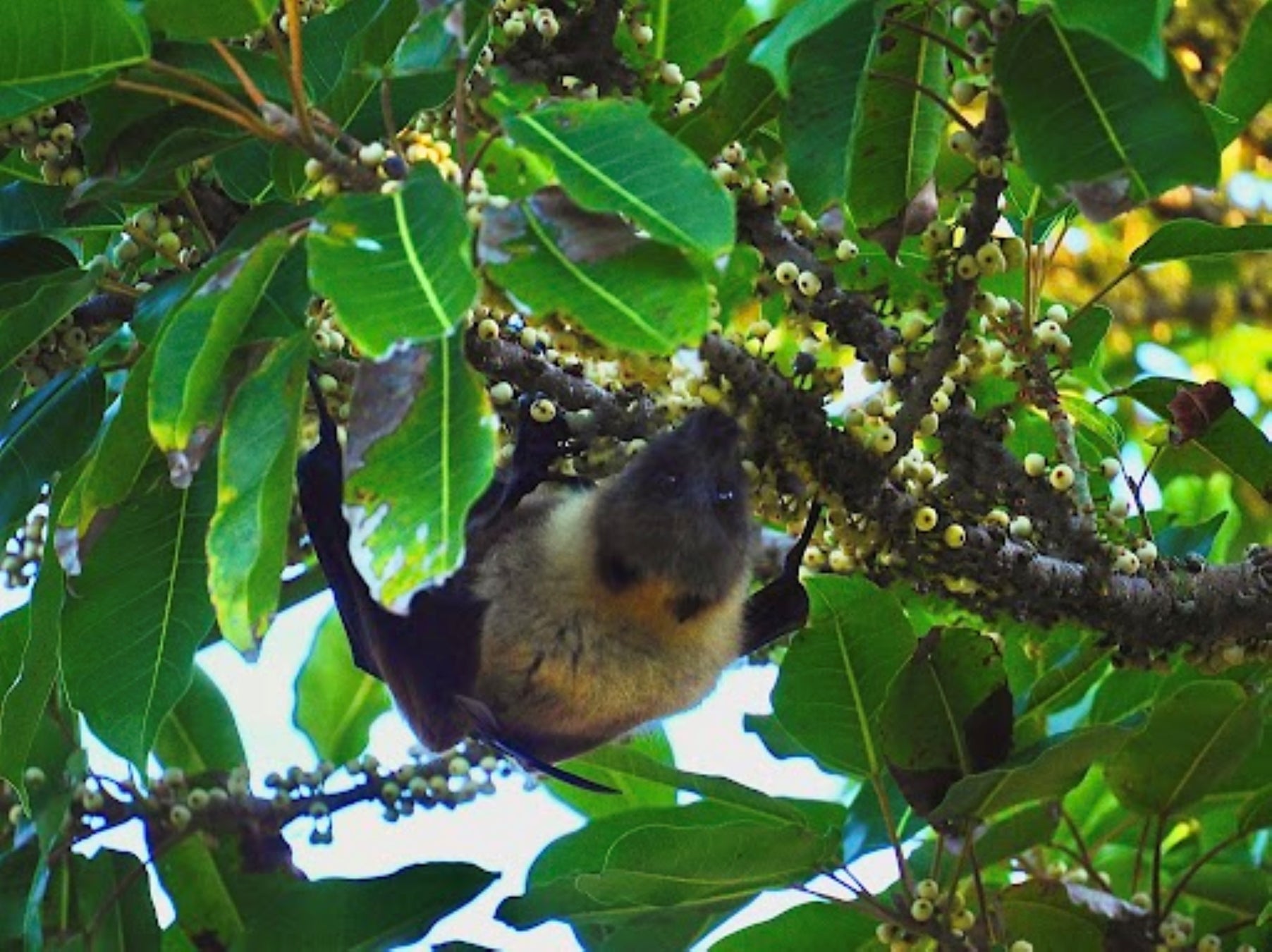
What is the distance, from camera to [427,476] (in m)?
2.37

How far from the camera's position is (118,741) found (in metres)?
3.20

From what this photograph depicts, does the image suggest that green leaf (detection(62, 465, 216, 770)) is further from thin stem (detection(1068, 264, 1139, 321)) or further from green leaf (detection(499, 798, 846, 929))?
thin stem (detection(1068, 264, 1139, 321))

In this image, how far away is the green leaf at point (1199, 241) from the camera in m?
3.39

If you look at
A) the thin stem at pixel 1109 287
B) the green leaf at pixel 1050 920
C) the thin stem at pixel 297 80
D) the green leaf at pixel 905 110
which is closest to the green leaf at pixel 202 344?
the thin stem at pixel 297 80

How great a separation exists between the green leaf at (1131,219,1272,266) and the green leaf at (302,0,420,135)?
1.26 meters

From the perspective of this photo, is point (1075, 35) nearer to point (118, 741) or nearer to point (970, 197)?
point (970, 197)

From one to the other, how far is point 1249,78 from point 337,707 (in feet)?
9.34

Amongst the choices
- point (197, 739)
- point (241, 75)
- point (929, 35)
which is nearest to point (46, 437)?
point (241, 75)

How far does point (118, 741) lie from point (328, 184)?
942 mm

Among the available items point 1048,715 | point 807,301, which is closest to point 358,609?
point 807,301

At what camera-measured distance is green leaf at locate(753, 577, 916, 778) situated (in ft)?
12.4

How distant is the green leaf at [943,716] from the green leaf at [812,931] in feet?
0.91

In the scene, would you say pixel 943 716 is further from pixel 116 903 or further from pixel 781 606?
pixel 116 903

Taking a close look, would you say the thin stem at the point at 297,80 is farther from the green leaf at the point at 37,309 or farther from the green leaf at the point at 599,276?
the green leaf at the point at 37,309
